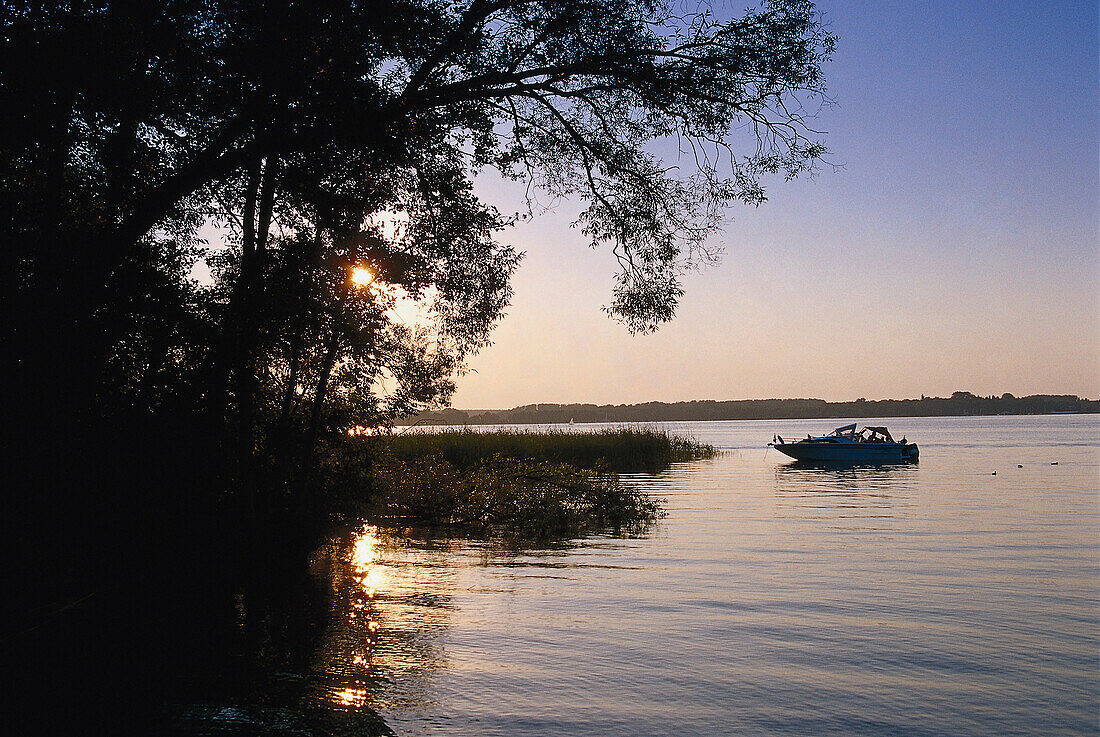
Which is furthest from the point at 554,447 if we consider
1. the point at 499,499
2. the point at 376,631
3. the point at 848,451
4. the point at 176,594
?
the point at 376,631

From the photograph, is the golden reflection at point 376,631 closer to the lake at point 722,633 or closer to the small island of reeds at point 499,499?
the lake at point 722,633

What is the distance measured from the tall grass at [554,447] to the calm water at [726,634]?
50.1 feet

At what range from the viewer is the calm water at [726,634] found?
745 centimetres

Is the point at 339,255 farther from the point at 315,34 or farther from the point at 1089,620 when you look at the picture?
the point at 1089,620

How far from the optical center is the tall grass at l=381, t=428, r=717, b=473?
1375 inches

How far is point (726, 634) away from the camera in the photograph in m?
10.3

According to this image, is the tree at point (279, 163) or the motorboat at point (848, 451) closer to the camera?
the tree at point (279, 163)

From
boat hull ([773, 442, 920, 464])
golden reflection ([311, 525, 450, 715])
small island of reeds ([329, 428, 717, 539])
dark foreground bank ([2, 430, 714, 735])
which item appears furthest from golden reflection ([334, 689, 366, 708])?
boat hull ([773, 442, 920, 464])

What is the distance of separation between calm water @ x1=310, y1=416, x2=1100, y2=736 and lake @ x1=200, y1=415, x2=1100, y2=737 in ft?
0.11

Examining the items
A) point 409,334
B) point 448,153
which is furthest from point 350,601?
point 448,153

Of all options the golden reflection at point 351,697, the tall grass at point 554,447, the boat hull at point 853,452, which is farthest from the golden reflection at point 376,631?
the boat hull at point 853,452

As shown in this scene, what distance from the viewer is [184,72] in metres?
11.8

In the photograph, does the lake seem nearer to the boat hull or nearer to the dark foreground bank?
the dark foreground bank

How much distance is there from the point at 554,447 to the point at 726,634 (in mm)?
29820
